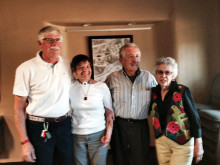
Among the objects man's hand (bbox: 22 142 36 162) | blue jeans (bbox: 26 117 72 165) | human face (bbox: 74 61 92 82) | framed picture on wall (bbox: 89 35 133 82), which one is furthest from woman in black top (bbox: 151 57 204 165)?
framed picture on wall (bbox: 89 35 133 82)

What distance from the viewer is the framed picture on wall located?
298 cm

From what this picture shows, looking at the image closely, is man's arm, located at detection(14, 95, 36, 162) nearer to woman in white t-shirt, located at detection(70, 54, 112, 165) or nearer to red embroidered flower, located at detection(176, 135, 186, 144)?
woman in white t-shirt, located at detection(70, 54, 112, 165)

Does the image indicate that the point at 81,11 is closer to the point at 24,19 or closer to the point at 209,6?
the point at 24,19

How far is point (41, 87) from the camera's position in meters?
1.53

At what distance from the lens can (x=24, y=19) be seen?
2.71 m

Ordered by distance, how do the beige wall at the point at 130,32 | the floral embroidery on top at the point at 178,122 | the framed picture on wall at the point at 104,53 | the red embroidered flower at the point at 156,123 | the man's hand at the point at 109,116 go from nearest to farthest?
1. the floral embroidery on top at the point at 178,122
2. the red embroidered flower at the point at 156,123
3. the man's hand at the point at 109,116
4. the beige wall at the point at 130,32
5. the framed picture on wall at the point at 104,53

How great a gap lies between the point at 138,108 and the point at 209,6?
229cm

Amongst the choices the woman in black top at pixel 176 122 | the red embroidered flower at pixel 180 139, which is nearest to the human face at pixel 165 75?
the woman in black top at pixel 176 122

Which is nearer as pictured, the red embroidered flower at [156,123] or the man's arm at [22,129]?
the man's arm at [22,129]

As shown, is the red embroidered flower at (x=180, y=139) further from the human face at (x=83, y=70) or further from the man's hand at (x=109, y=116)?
the human face at (x=83, y=70)

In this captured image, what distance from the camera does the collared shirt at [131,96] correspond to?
1889 millimetres

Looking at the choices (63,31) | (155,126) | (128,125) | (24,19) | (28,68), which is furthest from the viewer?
(63,31)

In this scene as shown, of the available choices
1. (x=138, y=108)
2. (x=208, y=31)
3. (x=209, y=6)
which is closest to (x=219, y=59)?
(x=208, y=31)

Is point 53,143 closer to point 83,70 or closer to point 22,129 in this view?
point 22,129
